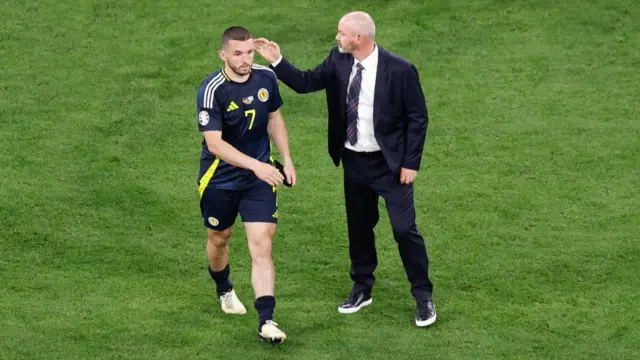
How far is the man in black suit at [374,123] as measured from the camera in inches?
343

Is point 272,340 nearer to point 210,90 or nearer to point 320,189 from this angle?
point 210,90

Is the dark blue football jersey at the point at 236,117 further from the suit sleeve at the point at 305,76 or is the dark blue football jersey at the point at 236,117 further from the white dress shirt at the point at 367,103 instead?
the white dress shirt at the point at 367,103

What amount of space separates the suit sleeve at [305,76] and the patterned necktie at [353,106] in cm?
23

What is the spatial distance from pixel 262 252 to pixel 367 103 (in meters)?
1.25

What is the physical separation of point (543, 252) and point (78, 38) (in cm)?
618

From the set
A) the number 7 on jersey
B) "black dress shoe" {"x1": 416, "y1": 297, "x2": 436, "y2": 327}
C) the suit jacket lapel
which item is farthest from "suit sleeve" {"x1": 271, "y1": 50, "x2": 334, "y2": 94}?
"black dress shoe" {"x1": 416, "y1": 297, "x2": 436, "y2": 327}

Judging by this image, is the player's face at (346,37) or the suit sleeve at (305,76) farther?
the suit sleeve at (305,76)

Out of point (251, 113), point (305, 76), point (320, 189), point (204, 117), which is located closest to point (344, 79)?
point (305, 76)

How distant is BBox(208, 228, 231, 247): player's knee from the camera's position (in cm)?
894

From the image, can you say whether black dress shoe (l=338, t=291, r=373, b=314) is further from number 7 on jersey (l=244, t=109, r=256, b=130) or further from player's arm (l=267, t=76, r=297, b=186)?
number 7 on jersey (l=244, t=109, r=256, b=130)

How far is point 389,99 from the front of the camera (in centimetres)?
872

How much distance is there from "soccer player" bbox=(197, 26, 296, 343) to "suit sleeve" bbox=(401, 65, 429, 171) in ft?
2.67

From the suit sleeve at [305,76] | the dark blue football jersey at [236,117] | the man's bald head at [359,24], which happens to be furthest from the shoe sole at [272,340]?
the man's bald head at [359,24]

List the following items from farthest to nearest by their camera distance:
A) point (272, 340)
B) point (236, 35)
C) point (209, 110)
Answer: point (272, 340)
point (209, 110)
point (236, 35)
